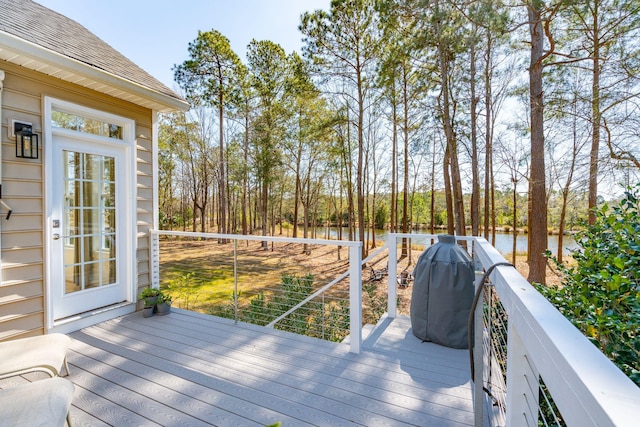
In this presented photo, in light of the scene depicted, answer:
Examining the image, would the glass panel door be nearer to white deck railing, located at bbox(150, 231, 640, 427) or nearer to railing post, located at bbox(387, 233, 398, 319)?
railing post, located at bbox(387, 233, 398, 319)

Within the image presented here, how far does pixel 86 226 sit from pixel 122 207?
0.42 m

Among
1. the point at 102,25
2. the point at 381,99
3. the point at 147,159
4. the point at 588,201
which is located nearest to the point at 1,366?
the point at 147,159

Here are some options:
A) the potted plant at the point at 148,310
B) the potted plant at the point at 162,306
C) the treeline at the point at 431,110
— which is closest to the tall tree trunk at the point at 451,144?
the treeline at the point at 431,110

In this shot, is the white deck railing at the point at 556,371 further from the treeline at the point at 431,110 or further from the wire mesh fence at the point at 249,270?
the treeline at the point at 431,110

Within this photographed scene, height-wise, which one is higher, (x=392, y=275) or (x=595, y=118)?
(x=595, y=118)

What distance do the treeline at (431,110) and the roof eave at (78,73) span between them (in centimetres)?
575

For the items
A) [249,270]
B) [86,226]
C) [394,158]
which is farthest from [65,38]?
[394,158]

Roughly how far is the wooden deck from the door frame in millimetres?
232

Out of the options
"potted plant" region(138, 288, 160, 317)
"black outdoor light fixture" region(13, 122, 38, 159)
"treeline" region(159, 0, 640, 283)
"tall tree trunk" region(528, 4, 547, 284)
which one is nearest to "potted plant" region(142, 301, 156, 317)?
"potted plant" region(138, 288, 160, 317)

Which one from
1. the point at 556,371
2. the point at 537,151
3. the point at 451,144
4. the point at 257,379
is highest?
the point at 451,144

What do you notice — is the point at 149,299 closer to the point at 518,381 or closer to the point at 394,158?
the point at 518,381

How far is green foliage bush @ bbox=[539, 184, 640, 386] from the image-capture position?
4.74ft

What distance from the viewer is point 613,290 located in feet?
5.18

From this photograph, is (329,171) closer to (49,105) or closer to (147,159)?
(147,159)
